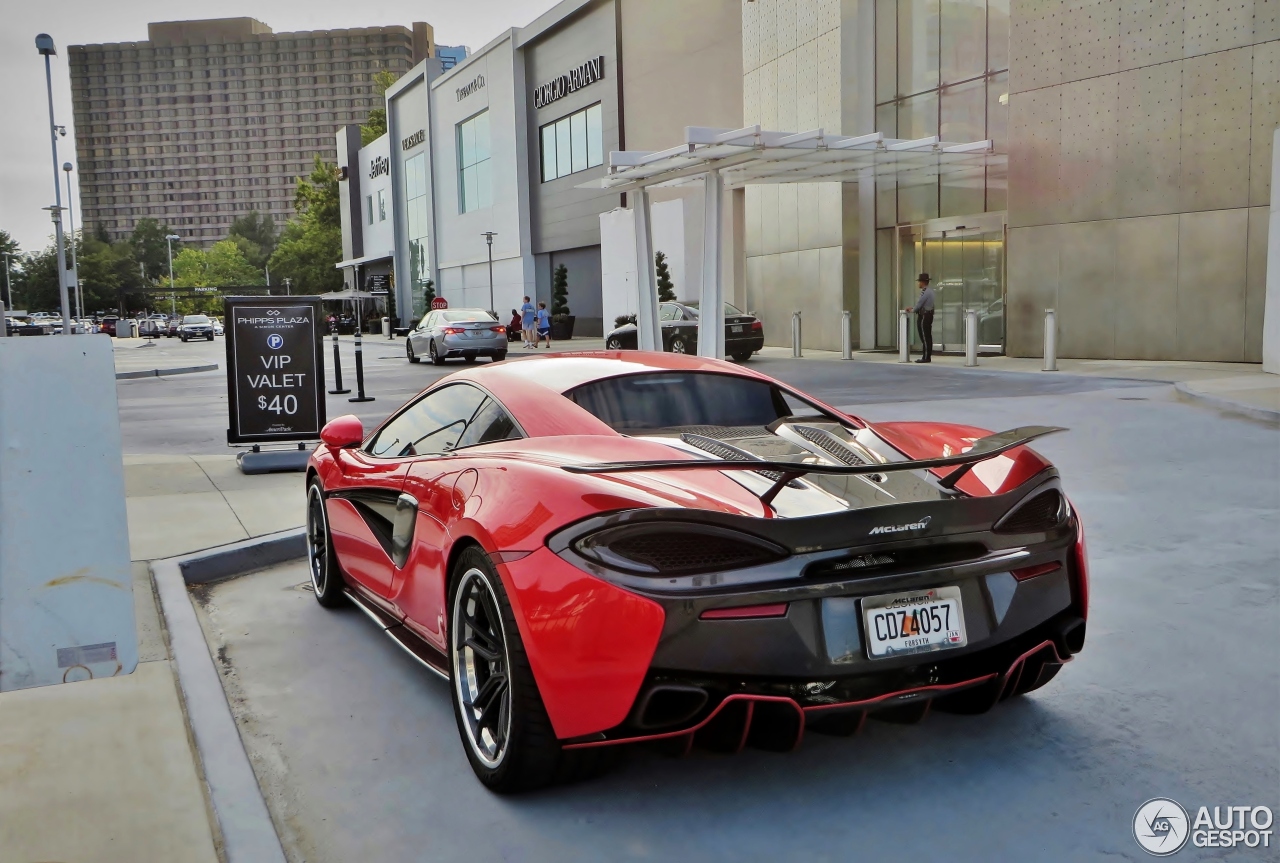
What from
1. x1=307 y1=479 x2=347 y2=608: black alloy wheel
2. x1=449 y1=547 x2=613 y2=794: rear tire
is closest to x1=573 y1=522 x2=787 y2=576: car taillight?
x1=449 y1=547 x2=613 y2=794: rear tire

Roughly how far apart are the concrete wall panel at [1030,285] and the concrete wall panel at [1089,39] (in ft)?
10.3

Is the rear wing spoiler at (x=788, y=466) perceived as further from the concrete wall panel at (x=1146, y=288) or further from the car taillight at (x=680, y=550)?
the concrete wall panel at (x=1146, y=288)

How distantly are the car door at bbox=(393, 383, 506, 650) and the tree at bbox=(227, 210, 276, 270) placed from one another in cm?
19376

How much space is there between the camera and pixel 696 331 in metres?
25.7

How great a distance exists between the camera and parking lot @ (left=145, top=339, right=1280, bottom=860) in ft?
9.90

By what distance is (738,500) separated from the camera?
121 inches

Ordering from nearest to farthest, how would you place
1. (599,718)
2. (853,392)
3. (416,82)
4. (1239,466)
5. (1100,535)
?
(599,718)
(1100,535)
(1239,466)
(853,392)
(416,82)

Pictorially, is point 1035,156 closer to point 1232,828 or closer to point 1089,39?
point 1089,39

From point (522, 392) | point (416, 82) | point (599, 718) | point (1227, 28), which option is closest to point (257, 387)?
point (522, 392)

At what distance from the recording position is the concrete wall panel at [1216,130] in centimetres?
1970

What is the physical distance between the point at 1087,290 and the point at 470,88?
39277mm

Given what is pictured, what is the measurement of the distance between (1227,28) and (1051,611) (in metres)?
20.2

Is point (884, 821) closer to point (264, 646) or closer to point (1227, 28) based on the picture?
point (264, 646)

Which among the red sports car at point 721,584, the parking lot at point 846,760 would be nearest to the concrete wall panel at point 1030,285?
the parking lot at point 846,760
